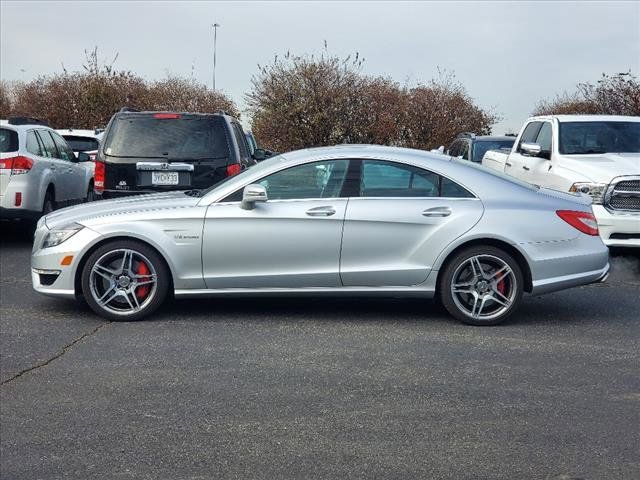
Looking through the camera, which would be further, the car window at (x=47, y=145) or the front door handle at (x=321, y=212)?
the car window at (x=47, y=145)

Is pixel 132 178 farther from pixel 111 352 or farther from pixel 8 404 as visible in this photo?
pixel 8 404

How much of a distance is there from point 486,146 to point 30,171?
10597mm

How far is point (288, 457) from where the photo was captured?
4965mm

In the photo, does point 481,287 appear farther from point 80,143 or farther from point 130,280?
point 80,143

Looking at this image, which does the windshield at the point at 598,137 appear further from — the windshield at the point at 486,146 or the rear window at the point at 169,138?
the windshield at the point at 486,146

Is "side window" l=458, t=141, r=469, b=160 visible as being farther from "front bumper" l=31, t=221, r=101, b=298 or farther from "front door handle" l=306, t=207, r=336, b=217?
"front bumper" l=31, t=221, r=101, b=298

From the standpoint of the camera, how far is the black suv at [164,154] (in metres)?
12.0

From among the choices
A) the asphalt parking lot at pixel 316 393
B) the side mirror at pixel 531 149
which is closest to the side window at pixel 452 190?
the asphalt parking lot at pixel 316 393

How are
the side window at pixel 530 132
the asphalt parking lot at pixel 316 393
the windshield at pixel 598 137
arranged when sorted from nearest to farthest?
the asphalt parking lot at pixel 316 393, the windshield at pixel 598 137, the side window at pixel 530 132

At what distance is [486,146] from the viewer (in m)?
20.9

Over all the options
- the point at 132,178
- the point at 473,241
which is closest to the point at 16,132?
the point at 132,178

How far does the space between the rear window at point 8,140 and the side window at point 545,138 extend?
7165 millimetres

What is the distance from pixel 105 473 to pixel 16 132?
9.50 metres

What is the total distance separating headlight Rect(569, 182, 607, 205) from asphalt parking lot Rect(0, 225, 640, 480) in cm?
293
